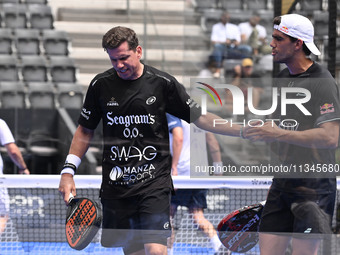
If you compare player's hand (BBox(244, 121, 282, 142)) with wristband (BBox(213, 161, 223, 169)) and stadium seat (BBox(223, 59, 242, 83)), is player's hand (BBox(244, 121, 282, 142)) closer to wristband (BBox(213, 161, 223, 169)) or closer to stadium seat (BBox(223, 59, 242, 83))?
wristband (BBox(213, 161, 223, 169))

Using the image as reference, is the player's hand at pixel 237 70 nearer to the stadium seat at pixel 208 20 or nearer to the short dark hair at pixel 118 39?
the stadium seat at pixel 208 20

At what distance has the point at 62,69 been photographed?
31.5 ft

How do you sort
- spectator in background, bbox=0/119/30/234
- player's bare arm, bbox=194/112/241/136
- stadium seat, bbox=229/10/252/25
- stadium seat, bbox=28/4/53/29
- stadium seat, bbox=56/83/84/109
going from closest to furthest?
player's bare arm, bbox=194/112/241/136 < spectator in background, bbox=0/119/30/234 < stadium seat, bbox=56/83/84/109 < stadium seat, bbox=28/4/53/29 < stadium seat, bbox=229/10/252/25

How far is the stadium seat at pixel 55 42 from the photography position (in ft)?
32.0

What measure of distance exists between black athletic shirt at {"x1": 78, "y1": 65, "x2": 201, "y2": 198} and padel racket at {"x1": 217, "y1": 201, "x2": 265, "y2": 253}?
0.68 m

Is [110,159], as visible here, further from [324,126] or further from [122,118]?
[324,126]

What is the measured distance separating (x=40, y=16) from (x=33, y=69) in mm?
855

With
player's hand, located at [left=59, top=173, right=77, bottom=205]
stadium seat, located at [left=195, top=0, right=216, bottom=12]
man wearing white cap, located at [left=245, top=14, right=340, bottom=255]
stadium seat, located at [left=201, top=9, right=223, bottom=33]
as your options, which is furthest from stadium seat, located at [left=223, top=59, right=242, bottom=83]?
player's hand, located at [left=59, top=173, right=77, bottom=205]

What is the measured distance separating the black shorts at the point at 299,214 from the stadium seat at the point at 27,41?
606 cm

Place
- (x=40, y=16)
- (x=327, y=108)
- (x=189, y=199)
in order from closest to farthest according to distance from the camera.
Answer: (x=327, y=108)
(x=189, y=199)
(x=40, y=16)

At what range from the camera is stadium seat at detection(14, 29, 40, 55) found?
9.62 m

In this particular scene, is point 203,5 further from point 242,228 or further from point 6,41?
point 242,228

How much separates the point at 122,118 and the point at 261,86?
1581 mm

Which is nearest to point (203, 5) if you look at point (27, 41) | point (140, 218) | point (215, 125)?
point (27, 41)
